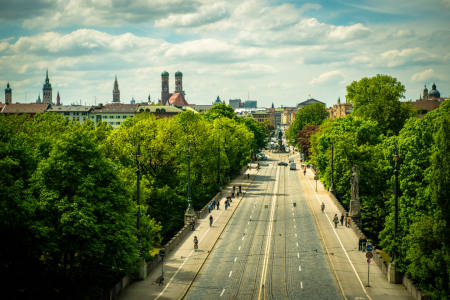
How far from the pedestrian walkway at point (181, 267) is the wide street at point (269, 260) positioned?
72 cm

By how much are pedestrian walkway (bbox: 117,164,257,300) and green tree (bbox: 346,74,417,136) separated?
103 feet

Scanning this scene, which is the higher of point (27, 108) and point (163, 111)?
point (27, 108)

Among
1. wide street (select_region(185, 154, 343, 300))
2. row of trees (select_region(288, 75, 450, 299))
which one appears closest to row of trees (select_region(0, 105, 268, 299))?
wide street (select_region(185, 154, 343, 300))

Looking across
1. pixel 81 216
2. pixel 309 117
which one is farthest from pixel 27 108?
pixel 81 216

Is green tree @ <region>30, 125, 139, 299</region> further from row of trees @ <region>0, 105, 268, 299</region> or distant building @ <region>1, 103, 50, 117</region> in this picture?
distant building @ <region>1, 103, 50, 117</region>

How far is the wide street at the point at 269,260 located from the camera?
30250mm

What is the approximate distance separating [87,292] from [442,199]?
850 inches

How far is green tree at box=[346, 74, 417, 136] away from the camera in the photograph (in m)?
70.7

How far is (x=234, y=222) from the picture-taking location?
50.9m

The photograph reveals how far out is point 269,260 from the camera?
122 feet

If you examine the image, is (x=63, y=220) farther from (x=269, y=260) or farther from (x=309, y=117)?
(x=309, y=117)

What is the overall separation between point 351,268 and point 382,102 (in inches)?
1673

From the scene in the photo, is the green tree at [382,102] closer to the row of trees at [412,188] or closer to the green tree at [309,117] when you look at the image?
the row of trees at [412,188]

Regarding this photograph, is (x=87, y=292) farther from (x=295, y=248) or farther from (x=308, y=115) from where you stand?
(x=308, y=115)
